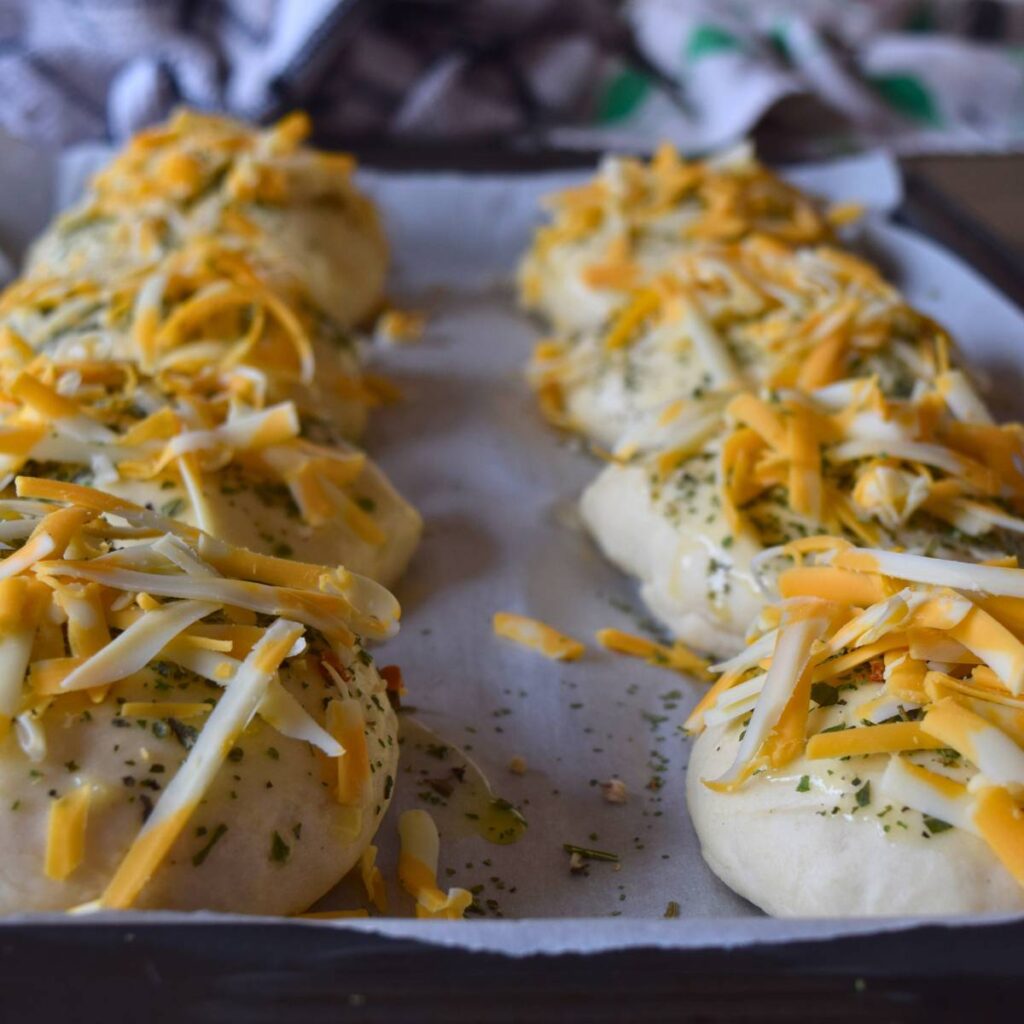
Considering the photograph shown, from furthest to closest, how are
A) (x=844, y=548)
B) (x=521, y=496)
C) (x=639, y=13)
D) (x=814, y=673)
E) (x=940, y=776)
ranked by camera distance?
(x=639, y=13) → (x=521, y=496) → (x=844, y=548) → (x=814, y=673) → (x=940, y=776)

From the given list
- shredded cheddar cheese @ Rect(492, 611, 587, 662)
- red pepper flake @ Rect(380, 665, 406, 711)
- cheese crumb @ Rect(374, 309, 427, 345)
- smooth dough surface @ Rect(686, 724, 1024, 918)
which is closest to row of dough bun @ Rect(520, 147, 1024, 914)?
smooth dough surface @ Rect(686, 724, 1024, 918)

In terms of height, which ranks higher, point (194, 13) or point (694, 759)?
point (194, 13)

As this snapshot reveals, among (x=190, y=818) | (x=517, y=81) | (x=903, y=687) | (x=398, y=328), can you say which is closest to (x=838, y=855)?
(x=903, y=687)

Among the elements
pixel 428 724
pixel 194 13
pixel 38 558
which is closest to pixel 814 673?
pixel 428 724

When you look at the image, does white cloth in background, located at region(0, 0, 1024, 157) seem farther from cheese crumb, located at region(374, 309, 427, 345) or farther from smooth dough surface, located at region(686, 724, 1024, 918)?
smooth dough surface, located at region(686, 724, 1024, 918)

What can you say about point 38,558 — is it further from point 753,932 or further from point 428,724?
point 753,932

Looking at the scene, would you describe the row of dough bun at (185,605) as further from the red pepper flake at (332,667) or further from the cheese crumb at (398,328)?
the cheese crumb at (398,328)
